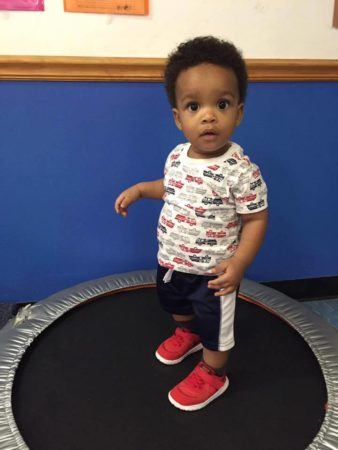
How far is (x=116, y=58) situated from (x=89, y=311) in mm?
790

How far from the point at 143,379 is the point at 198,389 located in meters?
0.16

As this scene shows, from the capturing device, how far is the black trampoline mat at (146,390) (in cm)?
95

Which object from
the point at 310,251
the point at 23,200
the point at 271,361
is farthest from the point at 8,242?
the point at 310,251

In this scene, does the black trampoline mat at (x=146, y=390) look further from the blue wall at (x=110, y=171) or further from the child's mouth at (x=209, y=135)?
the child's mouth at (x=209, y=135)

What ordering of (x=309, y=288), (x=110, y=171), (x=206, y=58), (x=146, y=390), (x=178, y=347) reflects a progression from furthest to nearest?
(x=309, y=288), (x=110, y=171), (x=178, y=347), (x=146, y=390), (x=206, y=58)

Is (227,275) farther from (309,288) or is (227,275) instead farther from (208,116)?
(309,288)

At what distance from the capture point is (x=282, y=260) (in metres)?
1.63

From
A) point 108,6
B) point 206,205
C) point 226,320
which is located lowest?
point 226,320

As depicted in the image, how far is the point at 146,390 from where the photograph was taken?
108cm

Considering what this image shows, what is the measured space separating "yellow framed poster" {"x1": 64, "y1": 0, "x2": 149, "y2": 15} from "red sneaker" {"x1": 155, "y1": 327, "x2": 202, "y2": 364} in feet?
3.02

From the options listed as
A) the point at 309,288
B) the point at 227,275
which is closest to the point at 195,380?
the point at 227,275

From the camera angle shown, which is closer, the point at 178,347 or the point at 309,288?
the point at 178,347

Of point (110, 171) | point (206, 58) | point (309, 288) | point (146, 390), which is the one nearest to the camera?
point (206, 58)

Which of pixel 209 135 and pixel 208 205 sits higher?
pixel 209 135
